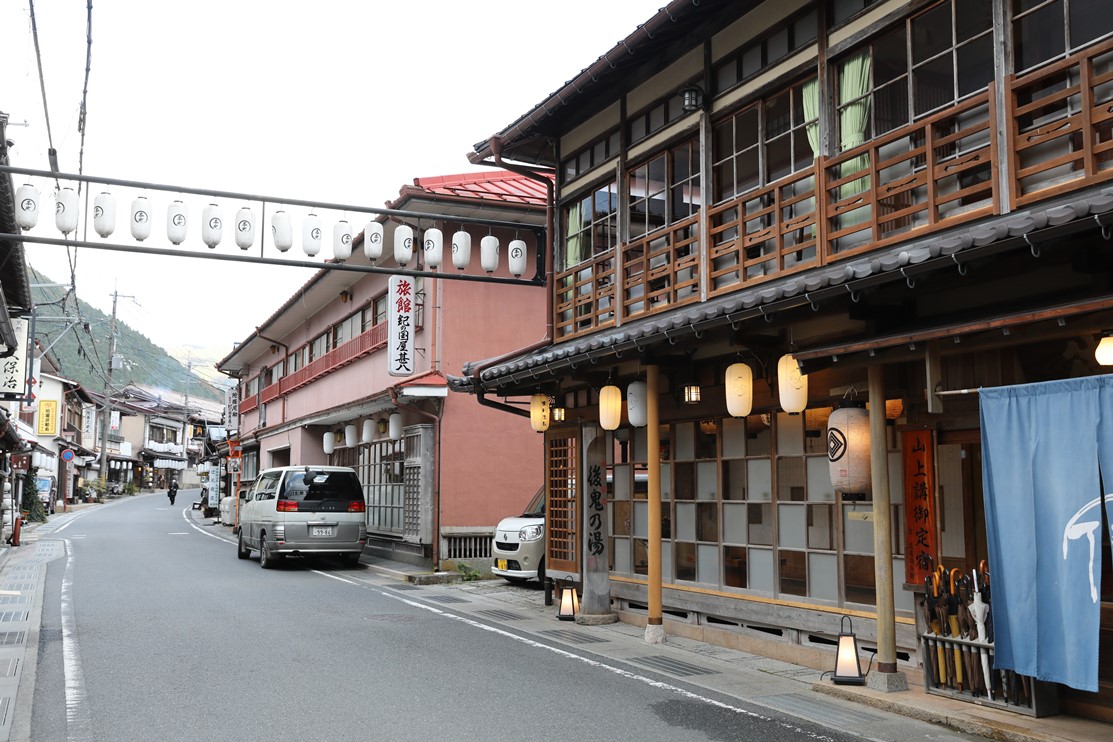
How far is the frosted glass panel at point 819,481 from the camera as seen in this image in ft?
32.1

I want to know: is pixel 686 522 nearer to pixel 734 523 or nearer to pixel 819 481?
pixel 734 523

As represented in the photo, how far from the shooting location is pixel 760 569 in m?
10.7

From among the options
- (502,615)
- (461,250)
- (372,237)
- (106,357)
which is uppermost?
(106,357)

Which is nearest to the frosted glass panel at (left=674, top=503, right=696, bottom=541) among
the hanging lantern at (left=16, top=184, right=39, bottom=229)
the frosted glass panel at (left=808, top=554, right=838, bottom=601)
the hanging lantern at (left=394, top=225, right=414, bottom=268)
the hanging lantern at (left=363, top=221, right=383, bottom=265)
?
the frosted glass panel at (left=808, top=554, right=838, bottom=601)

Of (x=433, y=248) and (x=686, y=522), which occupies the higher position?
(x=433, y=248)

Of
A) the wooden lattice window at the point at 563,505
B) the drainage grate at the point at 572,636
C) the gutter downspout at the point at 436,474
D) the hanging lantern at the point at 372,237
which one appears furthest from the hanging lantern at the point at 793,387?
the gutter downspout at the point at 436,474

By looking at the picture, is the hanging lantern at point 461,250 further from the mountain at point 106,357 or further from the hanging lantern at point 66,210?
the mountain at point 106,357

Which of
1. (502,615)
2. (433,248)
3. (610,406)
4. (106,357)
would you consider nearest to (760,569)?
(610,406)

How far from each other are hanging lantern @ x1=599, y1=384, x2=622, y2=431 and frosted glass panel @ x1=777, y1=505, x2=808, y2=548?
3.06 metres

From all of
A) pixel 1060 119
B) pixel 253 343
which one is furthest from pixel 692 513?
pixel 253 343

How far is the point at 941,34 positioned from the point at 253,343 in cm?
3529

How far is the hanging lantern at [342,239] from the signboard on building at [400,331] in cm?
651

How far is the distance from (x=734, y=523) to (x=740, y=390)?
1.87 metres

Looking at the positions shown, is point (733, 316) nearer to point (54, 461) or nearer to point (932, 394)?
point (932, 394)
